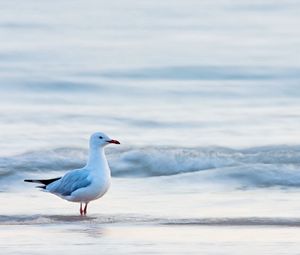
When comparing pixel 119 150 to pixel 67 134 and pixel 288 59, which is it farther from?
pixel 288 59

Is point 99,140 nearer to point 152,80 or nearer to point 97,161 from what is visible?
point 97,161

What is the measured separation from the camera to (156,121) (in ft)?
54.5

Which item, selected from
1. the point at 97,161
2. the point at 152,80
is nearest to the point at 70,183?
the point at 97,161

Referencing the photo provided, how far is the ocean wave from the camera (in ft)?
40.2

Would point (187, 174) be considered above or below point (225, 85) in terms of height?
below

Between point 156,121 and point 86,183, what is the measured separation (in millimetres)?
6450

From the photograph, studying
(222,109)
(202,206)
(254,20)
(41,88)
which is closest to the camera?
(202,206)

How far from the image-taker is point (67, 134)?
1544cm

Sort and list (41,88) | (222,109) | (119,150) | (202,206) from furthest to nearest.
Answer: (41,88)
(222,109)
(119,150)
(202,206)

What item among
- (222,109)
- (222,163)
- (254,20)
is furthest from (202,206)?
(254,20)

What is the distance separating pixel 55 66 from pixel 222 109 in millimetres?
5274

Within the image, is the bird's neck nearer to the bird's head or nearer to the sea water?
the bird's head

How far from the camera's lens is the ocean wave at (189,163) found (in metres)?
12.3

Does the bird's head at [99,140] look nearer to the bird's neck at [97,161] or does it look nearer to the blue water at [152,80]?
the bird's neck at [97,161]
